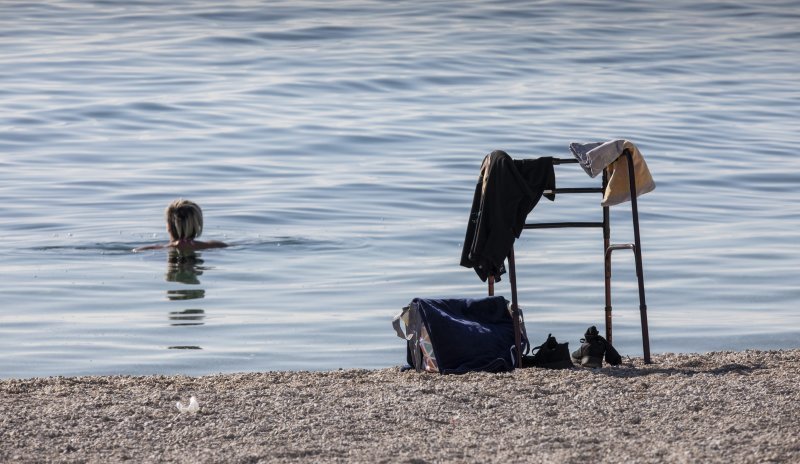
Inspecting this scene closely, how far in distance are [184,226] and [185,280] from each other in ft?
3.55

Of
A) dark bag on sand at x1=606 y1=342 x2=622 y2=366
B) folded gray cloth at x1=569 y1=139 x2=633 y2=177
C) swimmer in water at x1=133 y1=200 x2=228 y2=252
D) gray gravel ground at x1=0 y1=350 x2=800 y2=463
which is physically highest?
swimmer in water at x1=133 y1=200 x2=228 y2=252

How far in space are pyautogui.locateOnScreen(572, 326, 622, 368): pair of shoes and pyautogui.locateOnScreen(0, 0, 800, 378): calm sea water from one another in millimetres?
1960

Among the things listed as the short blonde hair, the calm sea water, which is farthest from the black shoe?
the short blonde hair

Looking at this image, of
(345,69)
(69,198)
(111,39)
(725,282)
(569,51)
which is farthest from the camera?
(111,39)

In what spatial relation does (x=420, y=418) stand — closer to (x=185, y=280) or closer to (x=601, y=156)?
(x=601, y=156)

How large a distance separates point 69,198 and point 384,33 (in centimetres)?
3295

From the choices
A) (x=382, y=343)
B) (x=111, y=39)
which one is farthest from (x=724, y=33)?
(x=382, y=343)

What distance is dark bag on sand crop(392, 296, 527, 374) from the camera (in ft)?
26.4

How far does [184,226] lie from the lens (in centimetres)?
1460

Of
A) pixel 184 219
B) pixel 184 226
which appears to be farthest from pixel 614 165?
pixel 184 226

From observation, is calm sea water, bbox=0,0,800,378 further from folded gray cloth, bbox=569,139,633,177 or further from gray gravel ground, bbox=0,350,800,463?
folded gray cloth, bbox=569,139,633,177

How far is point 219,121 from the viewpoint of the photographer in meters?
30.2

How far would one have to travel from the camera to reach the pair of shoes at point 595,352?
26.7 feet

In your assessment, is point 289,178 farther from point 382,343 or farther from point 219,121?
point 382,343
